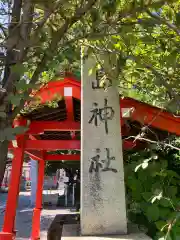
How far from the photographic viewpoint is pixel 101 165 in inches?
190

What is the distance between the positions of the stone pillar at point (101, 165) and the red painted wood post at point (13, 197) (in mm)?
1598

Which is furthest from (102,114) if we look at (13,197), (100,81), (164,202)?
(13,197)

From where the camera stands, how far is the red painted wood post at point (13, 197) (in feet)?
18.7

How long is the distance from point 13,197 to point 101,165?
6.19 ft

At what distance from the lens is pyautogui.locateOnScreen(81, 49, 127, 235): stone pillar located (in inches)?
185

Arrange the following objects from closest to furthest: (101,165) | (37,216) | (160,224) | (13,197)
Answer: (160,224), (101,165), (13,197), (37,216)

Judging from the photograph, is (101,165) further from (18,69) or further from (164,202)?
(18,69)

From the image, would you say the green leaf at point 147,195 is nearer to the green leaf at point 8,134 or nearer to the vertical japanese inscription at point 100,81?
the vertical japanese inscription at point 100,81

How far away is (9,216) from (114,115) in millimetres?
2444

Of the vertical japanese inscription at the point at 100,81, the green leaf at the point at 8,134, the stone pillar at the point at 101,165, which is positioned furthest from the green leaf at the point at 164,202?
the green leaf at the point at 8,134

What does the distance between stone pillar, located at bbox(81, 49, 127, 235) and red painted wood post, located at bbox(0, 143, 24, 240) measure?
1598mm

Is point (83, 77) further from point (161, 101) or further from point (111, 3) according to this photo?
point (111, 3)

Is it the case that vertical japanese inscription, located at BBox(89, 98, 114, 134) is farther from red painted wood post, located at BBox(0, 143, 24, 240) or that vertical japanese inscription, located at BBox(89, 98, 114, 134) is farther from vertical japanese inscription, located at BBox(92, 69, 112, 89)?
red painted wood post, located at BBox(0, 143, 24, 240)

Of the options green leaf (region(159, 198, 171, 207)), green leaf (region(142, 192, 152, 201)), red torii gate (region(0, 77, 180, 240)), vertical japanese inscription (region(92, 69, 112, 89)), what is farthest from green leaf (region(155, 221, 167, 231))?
vertical japanese inscription (region(92, 69, 112, 89))
